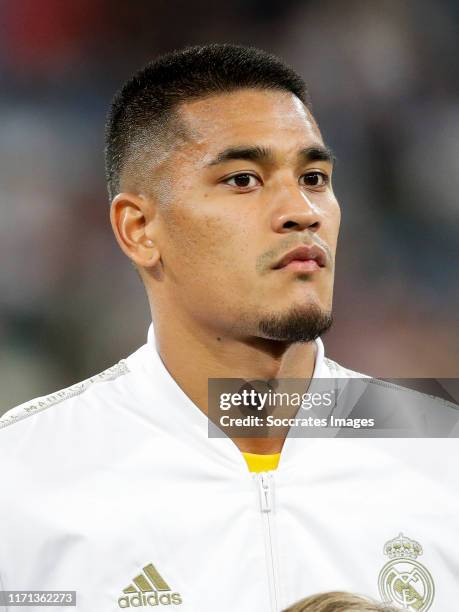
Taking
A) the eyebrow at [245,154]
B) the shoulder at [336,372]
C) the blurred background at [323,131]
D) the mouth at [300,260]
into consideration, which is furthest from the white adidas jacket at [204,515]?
the blurred background at [323,131]

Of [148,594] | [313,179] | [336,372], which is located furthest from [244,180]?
[148,594]

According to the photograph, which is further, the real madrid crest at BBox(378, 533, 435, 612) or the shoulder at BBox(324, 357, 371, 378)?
the shoulder at BBox(324, 357, 371, 378)

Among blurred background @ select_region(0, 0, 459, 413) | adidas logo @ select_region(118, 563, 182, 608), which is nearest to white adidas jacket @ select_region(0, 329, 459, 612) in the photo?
adidas logo @ select_region(118, 563, 182, 608)

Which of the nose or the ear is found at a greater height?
Answer: the ear

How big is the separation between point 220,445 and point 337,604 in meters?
0.32

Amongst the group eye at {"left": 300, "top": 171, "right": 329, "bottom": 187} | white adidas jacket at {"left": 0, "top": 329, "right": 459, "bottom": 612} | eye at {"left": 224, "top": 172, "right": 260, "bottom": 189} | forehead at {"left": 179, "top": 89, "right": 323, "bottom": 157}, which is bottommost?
white adidas jacket at {"left": 0, "top": 329, "right": 459, "bottom": 612}

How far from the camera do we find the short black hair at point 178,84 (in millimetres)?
1604

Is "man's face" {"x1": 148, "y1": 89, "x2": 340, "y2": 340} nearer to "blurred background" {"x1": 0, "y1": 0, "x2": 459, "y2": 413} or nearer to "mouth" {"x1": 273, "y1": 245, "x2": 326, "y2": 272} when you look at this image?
"mouth" {"x1": 273, "y1": 245, "x2": 326, "y2": 272}

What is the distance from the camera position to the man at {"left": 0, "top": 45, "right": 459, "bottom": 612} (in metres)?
1.37

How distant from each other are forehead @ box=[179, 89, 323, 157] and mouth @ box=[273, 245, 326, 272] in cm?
19

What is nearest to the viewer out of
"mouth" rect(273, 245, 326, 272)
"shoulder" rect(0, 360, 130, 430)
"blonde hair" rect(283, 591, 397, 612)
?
"blonde hair" rect(283, 591, 397, 612)

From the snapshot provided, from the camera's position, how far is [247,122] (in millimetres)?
1523

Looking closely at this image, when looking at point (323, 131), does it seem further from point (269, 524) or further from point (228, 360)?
point (269, 524)

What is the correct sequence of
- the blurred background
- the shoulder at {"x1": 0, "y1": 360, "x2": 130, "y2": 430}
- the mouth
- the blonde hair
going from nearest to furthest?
the blonde hair → the mouth → the shoulder at {"x1": 0, "y1": 360, "x2": 130, "y2": 430} → the blurred background
